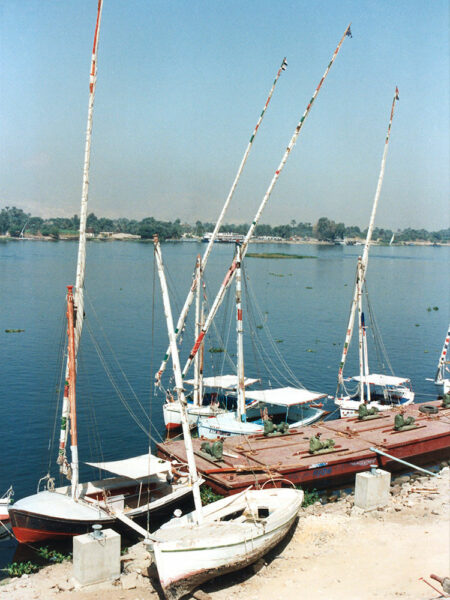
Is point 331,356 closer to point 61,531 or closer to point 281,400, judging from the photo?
point 281,400

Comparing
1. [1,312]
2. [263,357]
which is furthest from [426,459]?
[1,312]

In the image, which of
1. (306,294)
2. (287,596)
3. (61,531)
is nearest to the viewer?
(287,596)

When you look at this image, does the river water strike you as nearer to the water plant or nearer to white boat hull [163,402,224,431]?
white boat hull [163,402,224,431]

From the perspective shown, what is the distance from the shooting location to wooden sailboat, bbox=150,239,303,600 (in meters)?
22.6

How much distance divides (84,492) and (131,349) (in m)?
46.7

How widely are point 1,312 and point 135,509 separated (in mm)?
77861

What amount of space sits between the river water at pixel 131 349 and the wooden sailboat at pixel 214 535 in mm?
9917

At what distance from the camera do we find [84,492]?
29938 millimetres

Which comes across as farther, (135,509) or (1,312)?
(1,312)

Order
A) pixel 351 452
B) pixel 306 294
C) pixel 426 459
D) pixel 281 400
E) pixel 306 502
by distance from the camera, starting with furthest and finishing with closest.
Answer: pixel 306 294 < pixel 281 400 < pixel 426 459 < pixel 351 452 < pixel 306 502

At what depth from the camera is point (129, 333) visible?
283 ft

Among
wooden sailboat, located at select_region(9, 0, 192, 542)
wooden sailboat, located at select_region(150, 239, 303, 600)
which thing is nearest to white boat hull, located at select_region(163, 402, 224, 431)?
wooden sailboat, located at select_region(9, 0, 192, 542)

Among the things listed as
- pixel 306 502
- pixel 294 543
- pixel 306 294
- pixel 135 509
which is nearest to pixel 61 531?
pixel 135 509

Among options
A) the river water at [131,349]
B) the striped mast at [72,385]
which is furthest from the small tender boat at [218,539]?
the river water at [131,349]
